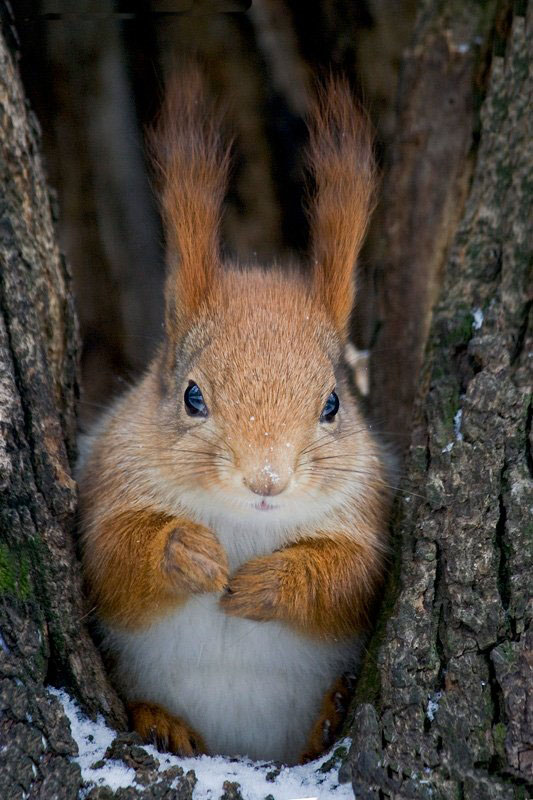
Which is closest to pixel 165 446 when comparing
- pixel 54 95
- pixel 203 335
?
pixel 203 335

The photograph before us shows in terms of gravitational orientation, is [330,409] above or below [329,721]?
above

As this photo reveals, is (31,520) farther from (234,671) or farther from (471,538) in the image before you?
(471,538)

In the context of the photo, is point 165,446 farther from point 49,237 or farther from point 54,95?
point 54,95

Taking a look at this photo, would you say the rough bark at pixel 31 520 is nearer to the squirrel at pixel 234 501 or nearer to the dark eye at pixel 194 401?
the squirrel at pixel 234 501

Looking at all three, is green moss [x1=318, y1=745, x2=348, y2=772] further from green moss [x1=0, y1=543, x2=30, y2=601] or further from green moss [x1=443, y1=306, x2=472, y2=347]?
green moss [x1=443, y1=306, x2=472, y2=347]

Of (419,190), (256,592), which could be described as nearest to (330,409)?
(256,592)

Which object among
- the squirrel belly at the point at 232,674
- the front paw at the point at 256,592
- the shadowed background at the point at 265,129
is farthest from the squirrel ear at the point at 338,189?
the squirrel belly at the point at 232,674

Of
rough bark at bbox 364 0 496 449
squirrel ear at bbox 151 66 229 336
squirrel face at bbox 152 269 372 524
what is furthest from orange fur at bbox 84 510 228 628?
rough bark at bbox 364 0 496 449
